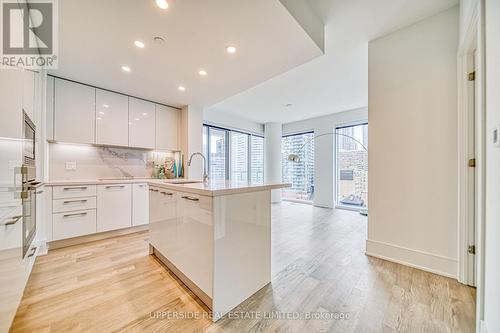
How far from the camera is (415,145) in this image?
2021 millimetres

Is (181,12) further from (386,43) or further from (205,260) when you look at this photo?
(386,43)

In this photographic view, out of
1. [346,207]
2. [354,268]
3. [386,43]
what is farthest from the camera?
[346,207]

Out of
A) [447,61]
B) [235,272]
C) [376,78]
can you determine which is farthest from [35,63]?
[447,61]

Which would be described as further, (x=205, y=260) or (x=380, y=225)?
(x=380, y=225)

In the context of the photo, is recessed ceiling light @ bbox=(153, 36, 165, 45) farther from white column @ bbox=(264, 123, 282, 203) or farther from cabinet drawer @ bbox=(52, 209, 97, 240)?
white column @ bbox=(264, 123, 282, 203)

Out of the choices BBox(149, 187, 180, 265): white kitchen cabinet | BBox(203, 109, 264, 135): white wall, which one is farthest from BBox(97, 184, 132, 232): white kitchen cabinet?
BBox(203, 109, 264, 135): white wall

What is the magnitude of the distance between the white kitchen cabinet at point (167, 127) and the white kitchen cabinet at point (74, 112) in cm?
101

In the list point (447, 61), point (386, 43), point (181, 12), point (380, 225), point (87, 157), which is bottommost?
point (380, 225)

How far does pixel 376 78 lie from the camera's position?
7.50ft

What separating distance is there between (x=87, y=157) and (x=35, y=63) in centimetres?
148

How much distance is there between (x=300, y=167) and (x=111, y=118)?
5.18m

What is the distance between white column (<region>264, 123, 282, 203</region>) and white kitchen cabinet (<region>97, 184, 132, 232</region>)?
161 inches

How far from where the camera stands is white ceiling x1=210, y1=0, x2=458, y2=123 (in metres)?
1.86
